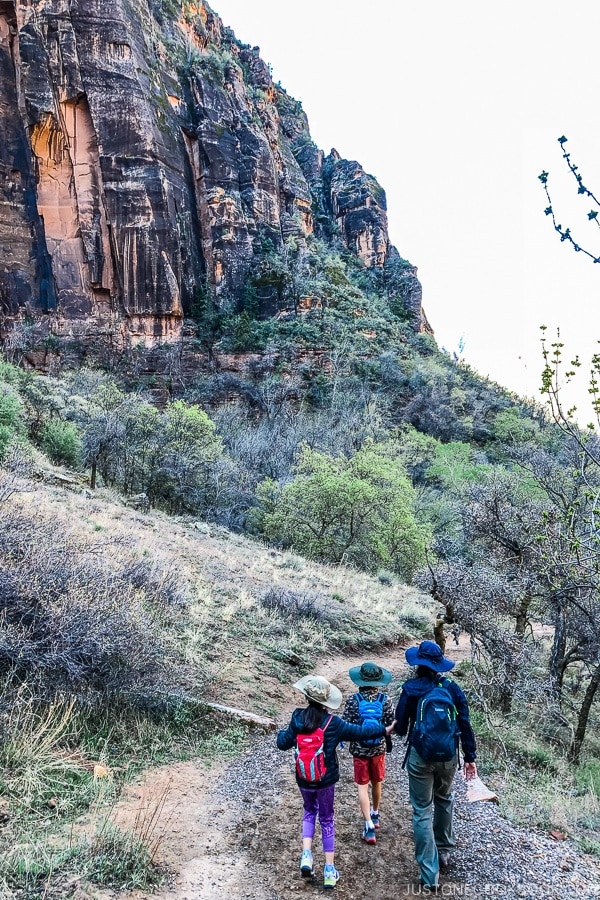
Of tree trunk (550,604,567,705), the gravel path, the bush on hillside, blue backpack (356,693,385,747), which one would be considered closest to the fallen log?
the bush on hillside

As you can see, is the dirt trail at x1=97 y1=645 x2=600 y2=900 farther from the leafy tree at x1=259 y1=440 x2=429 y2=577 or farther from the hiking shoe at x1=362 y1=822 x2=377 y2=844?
the leafy tree at x1=259 y1=440 x2=429 y2=577

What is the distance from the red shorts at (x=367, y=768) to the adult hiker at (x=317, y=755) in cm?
63

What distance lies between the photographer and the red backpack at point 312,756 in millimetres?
3395

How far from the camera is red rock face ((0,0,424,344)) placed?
42.0 meters

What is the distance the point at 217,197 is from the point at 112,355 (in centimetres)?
1964

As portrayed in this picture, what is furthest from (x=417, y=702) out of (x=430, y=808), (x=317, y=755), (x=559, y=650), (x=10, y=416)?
(x=10, y=416)

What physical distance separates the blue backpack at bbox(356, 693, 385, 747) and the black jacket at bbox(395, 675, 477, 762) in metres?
0.31

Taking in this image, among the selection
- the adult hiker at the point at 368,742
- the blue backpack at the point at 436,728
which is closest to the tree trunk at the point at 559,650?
the adult hiker at the point at 368,742

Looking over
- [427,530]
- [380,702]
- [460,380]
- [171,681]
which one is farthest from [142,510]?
[460,380]

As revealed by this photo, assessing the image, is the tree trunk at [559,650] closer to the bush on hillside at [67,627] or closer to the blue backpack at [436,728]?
the blue backpack at [436,728]

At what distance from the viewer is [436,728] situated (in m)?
3.43

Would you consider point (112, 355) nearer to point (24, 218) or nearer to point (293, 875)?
point (24, 218)

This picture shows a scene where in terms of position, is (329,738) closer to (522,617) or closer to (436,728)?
(436,728)

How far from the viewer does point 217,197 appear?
5112cm
